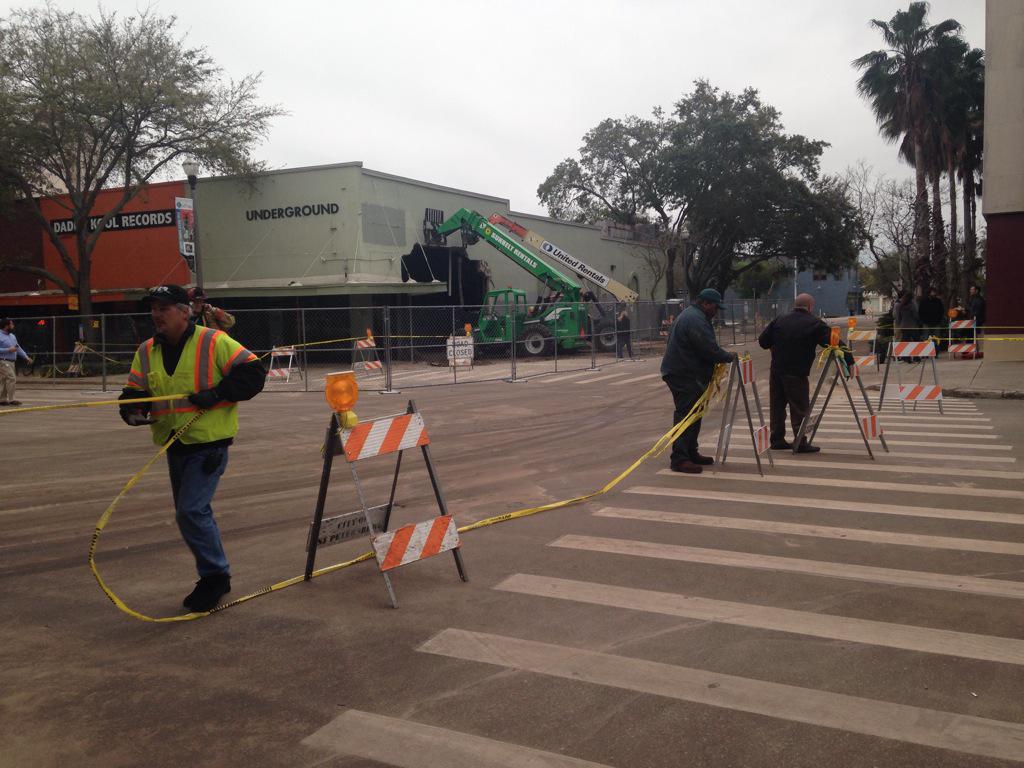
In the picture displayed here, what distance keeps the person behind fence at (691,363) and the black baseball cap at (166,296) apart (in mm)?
5411

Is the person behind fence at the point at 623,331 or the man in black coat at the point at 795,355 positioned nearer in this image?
the man in black coat at the point at 795,355

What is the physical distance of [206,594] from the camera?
516 cm

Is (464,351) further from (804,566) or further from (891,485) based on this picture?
(804,566)

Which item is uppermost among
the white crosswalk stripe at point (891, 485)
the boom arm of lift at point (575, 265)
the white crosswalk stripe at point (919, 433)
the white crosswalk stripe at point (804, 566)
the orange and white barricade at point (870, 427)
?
the boom arm of lift at point (575, 265)

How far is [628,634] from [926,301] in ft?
71.9

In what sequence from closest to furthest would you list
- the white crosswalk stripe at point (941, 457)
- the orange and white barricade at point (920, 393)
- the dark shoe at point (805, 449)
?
the white crosswalk stripe at point (941, 457)
the dark shoe at point (805, 449)
the orange and white barricade at point (920, 393)

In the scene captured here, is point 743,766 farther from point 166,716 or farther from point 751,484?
point 751,484

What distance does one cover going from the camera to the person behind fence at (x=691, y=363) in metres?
9.12

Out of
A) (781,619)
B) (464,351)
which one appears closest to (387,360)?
(464,351)

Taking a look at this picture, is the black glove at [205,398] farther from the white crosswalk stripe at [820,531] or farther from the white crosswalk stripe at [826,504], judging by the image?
the white crosswalk stripe at [826,504]

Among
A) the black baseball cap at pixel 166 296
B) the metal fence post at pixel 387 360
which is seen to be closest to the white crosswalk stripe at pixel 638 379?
the metal fence post at pixel 387 360

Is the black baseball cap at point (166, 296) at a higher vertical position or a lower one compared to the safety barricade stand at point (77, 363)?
higher

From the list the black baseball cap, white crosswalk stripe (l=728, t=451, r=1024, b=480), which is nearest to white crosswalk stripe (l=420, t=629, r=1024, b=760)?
the black baseball cap

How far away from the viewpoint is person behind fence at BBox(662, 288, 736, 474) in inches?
359
